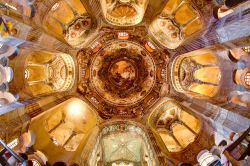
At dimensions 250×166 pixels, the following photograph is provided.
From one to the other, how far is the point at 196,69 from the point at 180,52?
11.5ft

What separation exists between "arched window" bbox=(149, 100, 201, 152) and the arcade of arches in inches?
3.4

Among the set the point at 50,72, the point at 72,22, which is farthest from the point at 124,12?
the point at 50,72

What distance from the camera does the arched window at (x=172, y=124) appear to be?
2480cm

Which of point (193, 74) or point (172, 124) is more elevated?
point (193, 74)

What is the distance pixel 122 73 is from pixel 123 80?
0.66 meters

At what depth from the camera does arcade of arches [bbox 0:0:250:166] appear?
57.1 ft

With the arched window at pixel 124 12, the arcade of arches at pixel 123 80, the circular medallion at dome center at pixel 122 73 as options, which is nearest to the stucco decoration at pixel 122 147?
the arcade of arches at pixel 123 80

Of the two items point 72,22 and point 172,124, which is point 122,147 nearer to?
point 172,124

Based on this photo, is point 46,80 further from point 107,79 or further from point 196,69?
point 196,69

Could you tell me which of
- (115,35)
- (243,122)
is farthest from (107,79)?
(243,122)

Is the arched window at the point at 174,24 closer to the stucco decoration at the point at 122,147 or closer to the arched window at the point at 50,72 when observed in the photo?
the arched window at the point at 50,72

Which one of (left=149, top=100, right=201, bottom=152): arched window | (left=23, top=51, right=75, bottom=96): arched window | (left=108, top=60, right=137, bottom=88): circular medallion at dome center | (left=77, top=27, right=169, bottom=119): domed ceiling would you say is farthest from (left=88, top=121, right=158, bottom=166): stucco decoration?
(left=23, top=51, right=75, bottom=96): arched window

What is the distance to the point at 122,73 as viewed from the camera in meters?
28.5

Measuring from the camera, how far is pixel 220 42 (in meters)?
16.8
